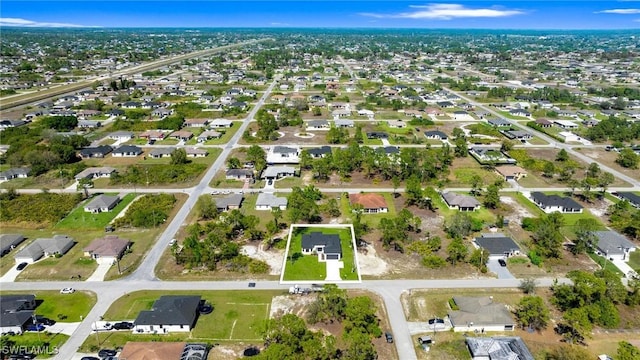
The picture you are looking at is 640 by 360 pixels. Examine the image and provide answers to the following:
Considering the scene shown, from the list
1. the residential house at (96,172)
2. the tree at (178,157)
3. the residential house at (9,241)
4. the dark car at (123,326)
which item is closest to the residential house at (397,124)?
the tree at (178,157)

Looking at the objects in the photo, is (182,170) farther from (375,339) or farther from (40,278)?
(375,339)

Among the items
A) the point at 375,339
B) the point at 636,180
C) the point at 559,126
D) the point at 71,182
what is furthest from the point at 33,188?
the point at 559,126

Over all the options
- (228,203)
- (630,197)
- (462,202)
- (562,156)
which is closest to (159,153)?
(228,203)

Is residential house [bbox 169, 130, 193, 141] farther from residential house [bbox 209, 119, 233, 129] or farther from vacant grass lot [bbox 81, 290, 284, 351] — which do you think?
vacant grass lot [bbox 81, 290, 284, 351]

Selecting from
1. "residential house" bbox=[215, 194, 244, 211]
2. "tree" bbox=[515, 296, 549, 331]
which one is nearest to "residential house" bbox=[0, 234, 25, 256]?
"residential house" bbox=[215, 194, 244, 211]

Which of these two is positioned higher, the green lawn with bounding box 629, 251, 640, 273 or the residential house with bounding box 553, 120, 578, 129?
the residential house with bounding box 553, 120, 578, 129

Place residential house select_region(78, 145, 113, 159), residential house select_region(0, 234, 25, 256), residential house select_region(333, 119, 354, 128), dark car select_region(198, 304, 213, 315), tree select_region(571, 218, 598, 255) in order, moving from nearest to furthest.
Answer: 1. dark car select_region(198, 304, 213, 315)
2. tree select_region(571, 218, 598, 255)
3. residential house select_region(0, 234, 25, 256)
4. residential house select_region(78, 145, 113, 159)
5. residential house select_region(333, 119, 354, 128)
